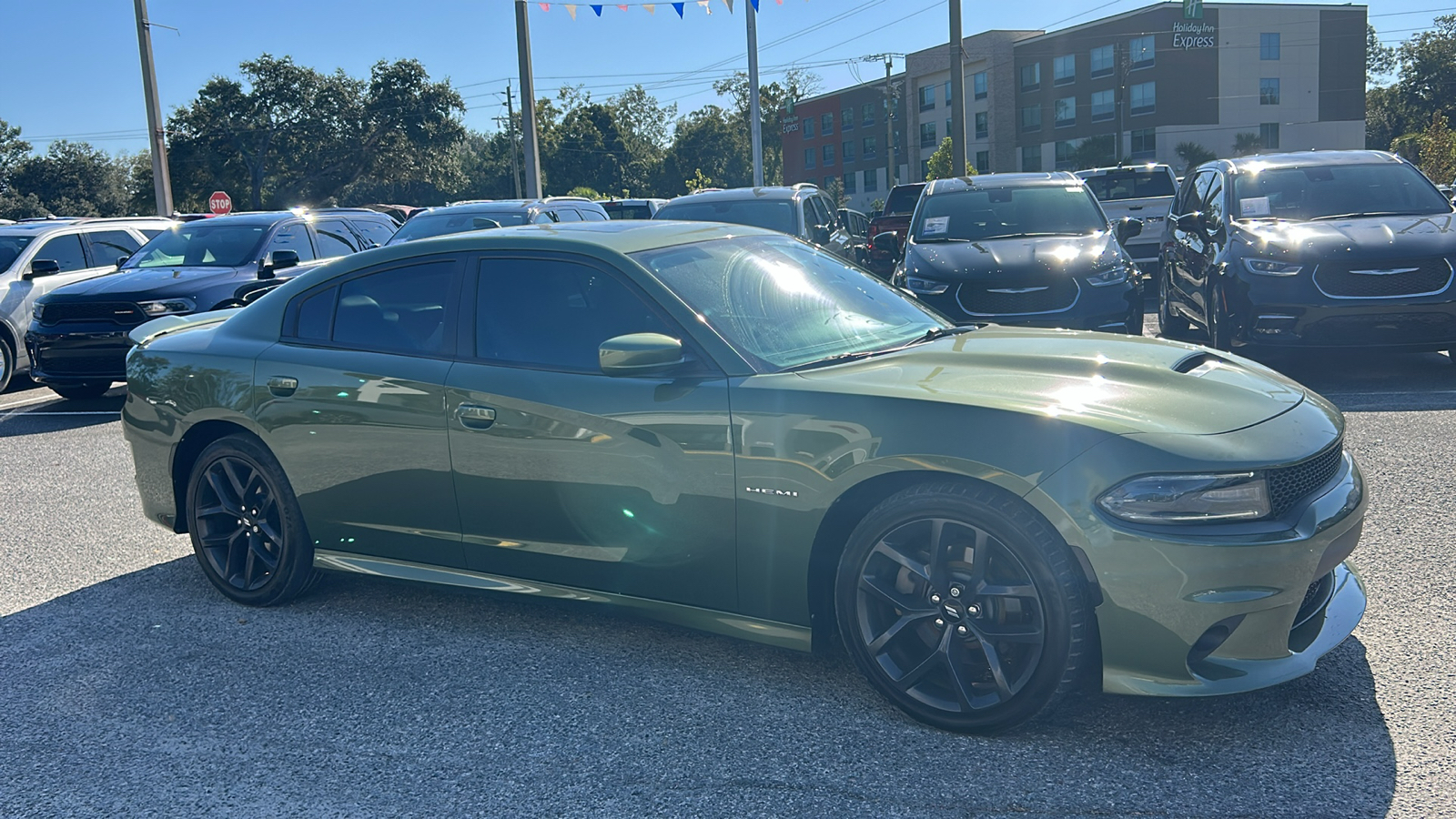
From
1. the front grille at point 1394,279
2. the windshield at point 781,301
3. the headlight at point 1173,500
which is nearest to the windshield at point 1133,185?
the front grille at point 1394,279

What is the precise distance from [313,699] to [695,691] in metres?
1.28

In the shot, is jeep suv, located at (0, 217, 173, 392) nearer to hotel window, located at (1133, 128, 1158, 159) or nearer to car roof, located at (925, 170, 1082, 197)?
car roof, located at (925, 170, 1082, 197)

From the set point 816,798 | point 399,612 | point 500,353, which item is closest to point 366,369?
point 500,353

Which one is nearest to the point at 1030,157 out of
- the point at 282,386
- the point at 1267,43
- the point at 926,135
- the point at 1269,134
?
the point at 926,135

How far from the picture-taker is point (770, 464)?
11.8 feet

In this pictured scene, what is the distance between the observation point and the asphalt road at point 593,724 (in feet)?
10.2

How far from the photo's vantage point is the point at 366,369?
14.8ft

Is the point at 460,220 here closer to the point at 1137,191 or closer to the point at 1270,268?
the point at 1270,268

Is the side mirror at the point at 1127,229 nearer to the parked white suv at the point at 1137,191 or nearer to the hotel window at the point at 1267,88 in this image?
the parked white suv at the point at 1137,191

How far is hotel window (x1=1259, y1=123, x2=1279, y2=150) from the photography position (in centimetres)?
6259

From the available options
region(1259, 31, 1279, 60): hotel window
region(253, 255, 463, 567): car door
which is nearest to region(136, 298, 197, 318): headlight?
region(253, 255, 463, 567): car door

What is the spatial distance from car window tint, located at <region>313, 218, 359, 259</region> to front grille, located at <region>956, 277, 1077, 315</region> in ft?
22.1

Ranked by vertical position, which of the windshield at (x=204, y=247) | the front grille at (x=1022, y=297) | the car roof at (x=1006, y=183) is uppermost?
the car roof at (x=1006, y=183)

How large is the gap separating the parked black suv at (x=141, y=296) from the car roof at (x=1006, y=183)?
6.30 m
